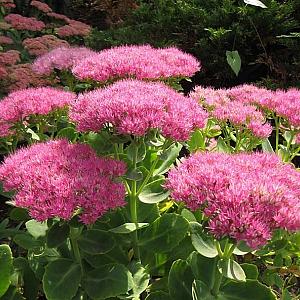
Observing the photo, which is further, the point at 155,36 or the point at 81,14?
the point at 81,14

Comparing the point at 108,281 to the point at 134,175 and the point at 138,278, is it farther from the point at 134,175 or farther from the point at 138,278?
the point at 134,175

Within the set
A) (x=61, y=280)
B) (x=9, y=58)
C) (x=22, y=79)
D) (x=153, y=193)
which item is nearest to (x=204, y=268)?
(x=153, y=193)

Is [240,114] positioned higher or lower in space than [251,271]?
higher

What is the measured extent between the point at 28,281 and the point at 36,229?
0.70ft

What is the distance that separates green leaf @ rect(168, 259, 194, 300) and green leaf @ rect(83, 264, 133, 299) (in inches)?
4.6

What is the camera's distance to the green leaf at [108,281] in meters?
1.43

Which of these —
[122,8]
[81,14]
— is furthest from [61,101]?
[81,14]

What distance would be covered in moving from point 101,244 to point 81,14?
190 inches

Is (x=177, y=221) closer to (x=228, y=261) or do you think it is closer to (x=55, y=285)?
(x=228, y=261)

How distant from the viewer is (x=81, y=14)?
5.96 metres

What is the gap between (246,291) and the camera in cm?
145

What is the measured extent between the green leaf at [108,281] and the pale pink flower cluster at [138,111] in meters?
0.38

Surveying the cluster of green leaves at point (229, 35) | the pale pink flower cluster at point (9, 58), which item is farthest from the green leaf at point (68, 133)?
the pale pink flower cluster at point (9, 58)

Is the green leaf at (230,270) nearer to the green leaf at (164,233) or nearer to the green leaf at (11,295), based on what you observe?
the green leaf at (164,233)
